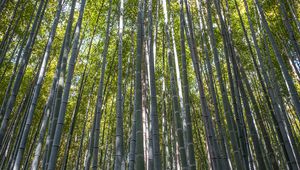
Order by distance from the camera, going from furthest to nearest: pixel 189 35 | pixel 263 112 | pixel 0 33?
pixel 263 112
pixel 0 33
pixel 189 35

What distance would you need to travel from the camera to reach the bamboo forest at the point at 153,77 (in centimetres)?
283

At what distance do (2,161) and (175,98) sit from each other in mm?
3470

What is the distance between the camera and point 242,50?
6566mm

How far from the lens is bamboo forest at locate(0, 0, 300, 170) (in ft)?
9.27

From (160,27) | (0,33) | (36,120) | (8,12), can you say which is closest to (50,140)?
(8,12)

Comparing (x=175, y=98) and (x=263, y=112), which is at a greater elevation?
(x=263, y=112)

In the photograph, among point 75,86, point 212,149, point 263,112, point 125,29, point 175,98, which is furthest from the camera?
point 75,86

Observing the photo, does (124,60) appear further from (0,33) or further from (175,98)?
(175,98)

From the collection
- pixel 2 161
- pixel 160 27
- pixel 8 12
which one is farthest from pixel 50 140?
pixel 160 27

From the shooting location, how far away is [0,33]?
558 centimetres

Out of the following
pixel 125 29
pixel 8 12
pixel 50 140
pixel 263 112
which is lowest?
pixel 50 140

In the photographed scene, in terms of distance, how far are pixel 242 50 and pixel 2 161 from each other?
5.71 m

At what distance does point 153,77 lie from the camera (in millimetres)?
2686

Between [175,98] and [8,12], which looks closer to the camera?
[175,98]
